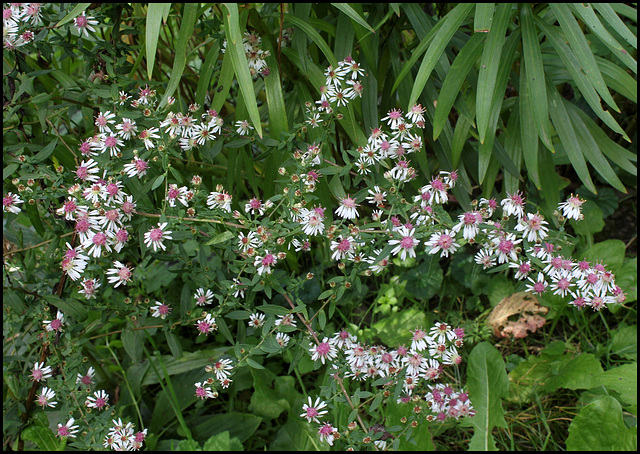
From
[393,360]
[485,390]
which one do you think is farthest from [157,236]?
[485,390]

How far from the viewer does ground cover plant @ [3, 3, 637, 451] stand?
3.29 feet

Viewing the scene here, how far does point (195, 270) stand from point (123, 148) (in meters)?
0.32

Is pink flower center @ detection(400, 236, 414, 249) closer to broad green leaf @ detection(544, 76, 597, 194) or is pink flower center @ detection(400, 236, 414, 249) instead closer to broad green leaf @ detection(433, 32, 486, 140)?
broad green leaf @ detection(433, 32, 486, 140)

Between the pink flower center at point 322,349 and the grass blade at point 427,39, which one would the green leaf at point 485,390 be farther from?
the grass blade at point 427,39

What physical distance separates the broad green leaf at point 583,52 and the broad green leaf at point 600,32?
0.03 metres

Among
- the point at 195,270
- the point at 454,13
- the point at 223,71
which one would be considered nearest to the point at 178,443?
the point at 195,270

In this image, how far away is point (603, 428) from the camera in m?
1.26

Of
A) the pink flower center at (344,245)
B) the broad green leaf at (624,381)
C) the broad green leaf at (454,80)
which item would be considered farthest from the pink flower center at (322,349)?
the broad green leaf at (624,381)

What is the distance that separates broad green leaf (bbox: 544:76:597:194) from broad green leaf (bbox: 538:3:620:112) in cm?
18

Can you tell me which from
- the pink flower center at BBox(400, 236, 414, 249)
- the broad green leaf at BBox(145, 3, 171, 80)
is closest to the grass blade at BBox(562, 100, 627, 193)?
the pink flower center at BBox(400, 236, 414, 249)

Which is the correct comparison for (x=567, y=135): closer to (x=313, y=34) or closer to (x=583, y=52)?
(x=583, y=52)

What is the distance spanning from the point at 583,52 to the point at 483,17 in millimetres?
235

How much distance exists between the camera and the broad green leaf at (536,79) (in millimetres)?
1146

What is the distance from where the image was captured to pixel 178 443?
143cm
